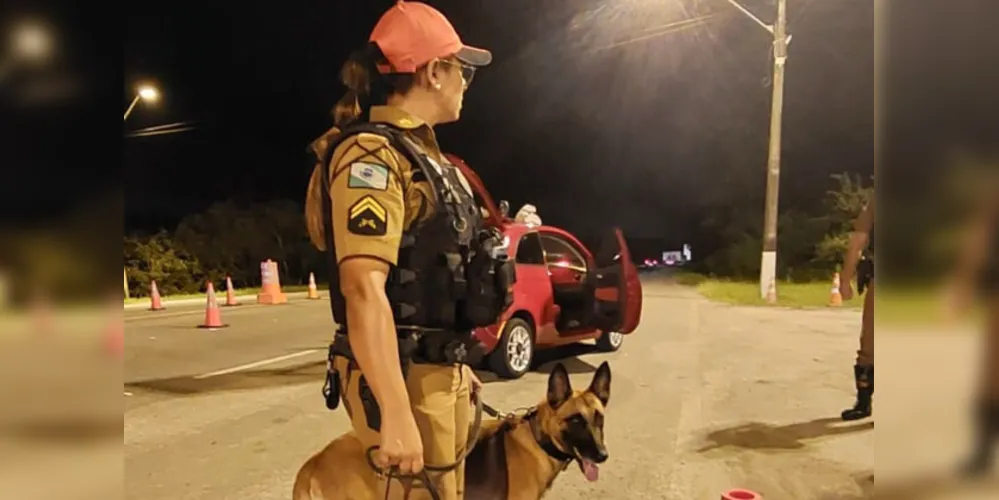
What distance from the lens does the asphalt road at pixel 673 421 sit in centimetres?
186

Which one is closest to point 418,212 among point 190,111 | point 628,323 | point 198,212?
point 628,323

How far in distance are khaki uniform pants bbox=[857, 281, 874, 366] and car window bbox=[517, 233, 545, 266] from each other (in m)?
0.77

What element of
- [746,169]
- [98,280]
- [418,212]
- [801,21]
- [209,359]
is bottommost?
[209,359]

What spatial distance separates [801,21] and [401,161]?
1.23m

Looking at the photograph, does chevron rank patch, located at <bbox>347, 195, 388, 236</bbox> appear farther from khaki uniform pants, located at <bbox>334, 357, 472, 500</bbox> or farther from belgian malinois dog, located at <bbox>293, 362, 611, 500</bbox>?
belgian malinois dog, located at <bbox>293, 362, 611, 500</bbox>

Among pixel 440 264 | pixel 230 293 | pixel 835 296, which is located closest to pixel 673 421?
pixel 835 296

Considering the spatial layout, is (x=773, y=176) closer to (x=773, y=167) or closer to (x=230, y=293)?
(x=773, y=167)

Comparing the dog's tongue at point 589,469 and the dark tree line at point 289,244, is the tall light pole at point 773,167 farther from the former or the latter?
the dog's tongue at point 589,469

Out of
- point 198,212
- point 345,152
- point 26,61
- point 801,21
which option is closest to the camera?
point 345,152

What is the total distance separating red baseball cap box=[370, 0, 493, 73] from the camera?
1.28m

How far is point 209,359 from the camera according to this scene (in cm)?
297

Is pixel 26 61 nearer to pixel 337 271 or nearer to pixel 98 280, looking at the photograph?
pixel 98 280

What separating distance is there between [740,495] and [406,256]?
1012 millimetres

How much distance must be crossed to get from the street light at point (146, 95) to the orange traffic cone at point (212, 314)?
1.14m
